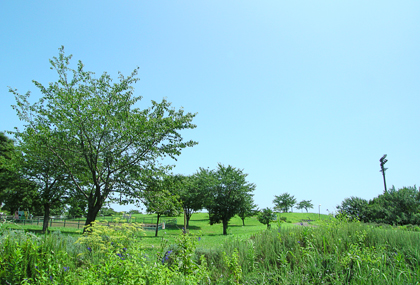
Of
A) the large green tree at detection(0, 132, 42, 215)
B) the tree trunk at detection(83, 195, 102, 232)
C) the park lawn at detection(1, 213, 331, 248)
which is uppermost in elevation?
the large green tree at detection(0, 132, 42, 215)

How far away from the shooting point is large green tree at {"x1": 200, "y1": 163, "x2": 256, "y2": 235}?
28.0 m

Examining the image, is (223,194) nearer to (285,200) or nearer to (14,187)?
(14,187)

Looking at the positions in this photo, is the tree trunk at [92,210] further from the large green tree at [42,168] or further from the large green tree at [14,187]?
the large green tree at [14,187]

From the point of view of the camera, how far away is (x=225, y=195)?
93.0ft

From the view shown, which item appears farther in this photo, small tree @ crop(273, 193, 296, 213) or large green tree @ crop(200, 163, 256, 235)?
small tree @ crop(273, 193, 296, 213)

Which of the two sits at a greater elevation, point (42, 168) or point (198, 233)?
point (42, 168)

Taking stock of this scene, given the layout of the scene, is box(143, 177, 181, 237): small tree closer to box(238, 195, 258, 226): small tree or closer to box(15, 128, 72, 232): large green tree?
box(15, 128, 72, 232): large green tree

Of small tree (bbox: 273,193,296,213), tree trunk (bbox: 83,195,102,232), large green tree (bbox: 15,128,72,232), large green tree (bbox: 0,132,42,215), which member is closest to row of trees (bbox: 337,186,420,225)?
tree trunk (bbox: 83,195,102,232)

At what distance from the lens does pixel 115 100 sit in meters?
13.7

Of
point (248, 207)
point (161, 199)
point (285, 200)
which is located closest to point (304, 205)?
point (285, 200)

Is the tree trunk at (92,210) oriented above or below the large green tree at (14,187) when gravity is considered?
below

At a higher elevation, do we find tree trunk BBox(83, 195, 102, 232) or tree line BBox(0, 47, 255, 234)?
tree line BBox(0, 47, 255, 234)

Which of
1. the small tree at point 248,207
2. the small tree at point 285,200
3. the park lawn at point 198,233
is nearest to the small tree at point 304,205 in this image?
the small tree at point 285,200

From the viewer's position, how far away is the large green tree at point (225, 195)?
2803 centimetres
